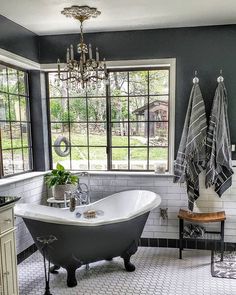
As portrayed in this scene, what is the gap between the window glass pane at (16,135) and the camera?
11.7ft

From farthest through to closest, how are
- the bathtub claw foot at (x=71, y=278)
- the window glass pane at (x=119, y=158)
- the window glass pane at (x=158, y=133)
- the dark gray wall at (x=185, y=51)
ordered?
the window glass pane at (x=119, y=158) → the window glass pane at (x=158, y=133) → the dark gray wall at (x=185, y=51) → the bathtub claw foot at (x=71, y=278)

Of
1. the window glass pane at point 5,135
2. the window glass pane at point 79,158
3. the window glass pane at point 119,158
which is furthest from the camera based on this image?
the window glass pane at point 79,158

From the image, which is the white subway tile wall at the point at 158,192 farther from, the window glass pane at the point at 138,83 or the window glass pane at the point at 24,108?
the window glass pane at the point at 138,83

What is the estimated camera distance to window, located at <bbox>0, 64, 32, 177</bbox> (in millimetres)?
3367

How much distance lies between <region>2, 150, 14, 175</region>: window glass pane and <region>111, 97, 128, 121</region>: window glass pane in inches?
53.5

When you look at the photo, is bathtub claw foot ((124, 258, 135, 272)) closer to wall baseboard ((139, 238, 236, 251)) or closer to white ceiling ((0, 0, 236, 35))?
wall baseboard ((139, 238, 236, 251))

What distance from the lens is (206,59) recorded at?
138 inches

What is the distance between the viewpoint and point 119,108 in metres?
3.88

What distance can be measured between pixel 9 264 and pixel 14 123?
179 cm

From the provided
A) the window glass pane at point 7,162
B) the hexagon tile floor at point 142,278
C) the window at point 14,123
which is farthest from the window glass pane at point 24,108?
the hexagon tile floor at point 142,278

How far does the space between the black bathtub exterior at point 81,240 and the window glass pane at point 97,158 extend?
1160 mm

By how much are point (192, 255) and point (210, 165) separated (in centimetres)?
110

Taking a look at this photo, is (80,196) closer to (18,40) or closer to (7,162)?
(7,162)

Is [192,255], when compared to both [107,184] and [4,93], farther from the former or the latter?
[4,93]
